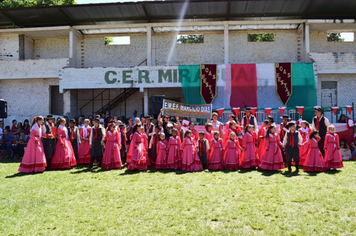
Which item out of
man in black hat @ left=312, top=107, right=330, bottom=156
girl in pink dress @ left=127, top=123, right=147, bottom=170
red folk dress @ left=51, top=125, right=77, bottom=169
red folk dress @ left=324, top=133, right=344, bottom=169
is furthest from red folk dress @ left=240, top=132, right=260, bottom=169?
red folk dress @ left=51, top=125, right=77, bottom=169

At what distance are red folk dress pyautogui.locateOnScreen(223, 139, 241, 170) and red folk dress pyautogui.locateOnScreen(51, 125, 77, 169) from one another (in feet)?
17.2

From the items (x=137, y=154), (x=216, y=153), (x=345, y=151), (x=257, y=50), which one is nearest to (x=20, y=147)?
(x=137, y=154)

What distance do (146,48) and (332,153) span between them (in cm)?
1481

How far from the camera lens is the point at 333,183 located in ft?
21.7

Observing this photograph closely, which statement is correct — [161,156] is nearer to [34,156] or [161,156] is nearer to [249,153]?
[249,153]

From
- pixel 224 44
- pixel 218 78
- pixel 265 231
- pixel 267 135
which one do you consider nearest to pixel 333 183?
pixel 267 135

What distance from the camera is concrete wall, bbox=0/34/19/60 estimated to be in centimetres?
1950

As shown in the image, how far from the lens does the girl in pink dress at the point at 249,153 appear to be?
28.6 ft

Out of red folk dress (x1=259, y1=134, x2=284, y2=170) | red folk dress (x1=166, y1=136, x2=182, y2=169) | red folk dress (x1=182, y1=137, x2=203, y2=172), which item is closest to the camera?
red folk dress (x1=259, y1=134, x2=284, y2=170)

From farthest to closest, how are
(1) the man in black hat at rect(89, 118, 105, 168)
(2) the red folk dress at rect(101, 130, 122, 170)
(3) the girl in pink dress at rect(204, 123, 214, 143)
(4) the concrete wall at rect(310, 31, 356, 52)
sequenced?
(4) the concrete wall at rect(310, 31, 356, 52) < (3) the girl in pink dress at rect(204, 123, 214, 143) < (1) the man in black hat at rect(89, 118, 105, 168) < (2) the red folk dress at rect(101, 130, 122, 170)

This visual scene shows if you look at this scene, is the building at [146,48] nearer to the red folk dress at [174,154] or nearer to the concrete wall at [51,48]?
the concrete wall at [51,48]

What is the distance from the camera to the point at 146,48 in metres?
19.9

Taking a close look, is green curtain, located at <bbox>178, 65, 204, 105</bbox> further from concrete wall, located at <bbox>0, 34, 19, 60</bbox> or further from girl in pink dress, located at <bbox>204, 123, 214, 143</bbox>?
concrete wall, located at <bbox>0, 34, 19, 60</bbox>

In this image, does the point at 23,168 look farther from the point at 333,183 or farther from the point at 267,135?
the point at 333,183
